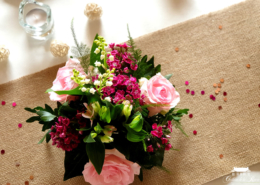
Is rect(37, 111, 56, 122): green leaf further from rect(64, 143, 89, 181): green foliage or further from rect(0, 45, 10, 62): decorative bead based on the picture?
A: rect(0, 45, 10, 62): decorative bead

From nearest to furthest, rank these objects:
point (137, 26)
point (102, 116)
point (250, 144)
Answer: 1. point (102, 116)
2. point (250, 144)
3. point (137, 26)

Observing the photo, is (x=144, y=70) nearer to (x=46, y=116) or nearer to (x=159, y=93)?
(x=159, y=93)

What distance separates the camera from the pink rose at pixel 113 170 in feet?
1.92

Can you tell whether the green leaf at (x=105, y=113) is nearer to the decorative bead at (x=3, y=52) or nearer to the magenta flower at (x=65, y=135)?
the magenta flower at (x=65, y=135)

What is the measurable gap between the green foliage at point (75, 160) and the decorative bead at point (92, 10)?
61 cm

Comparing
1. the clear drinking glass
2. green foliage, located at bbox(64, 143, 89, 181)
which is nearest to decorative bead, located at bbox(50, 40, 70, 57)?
the clear drinking glass

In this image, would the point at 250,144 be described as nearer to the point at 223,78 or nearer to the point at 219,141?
the point at 219,141

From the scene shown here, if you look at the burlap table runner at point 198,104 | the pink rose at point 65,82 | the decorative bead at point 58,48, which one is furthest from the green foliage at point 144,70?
the decorative bead at point 58,48

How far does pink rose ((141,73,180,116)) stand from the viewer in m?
0.54

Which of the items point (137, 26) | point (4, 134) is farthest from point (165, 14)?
point (4, 134)

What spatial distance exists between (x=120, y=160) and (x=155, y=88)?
0.21 m

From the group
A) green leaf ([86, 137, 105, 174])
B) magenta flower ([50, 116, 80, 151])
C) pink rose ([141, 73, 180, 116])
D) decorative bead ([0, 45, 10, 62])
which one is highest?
decorative bead ([0, 45, 10, 62])

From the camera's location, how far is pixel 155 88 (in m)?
0.56

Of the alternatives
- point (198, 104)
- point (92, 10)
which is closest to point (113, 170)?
point (198, 104)
